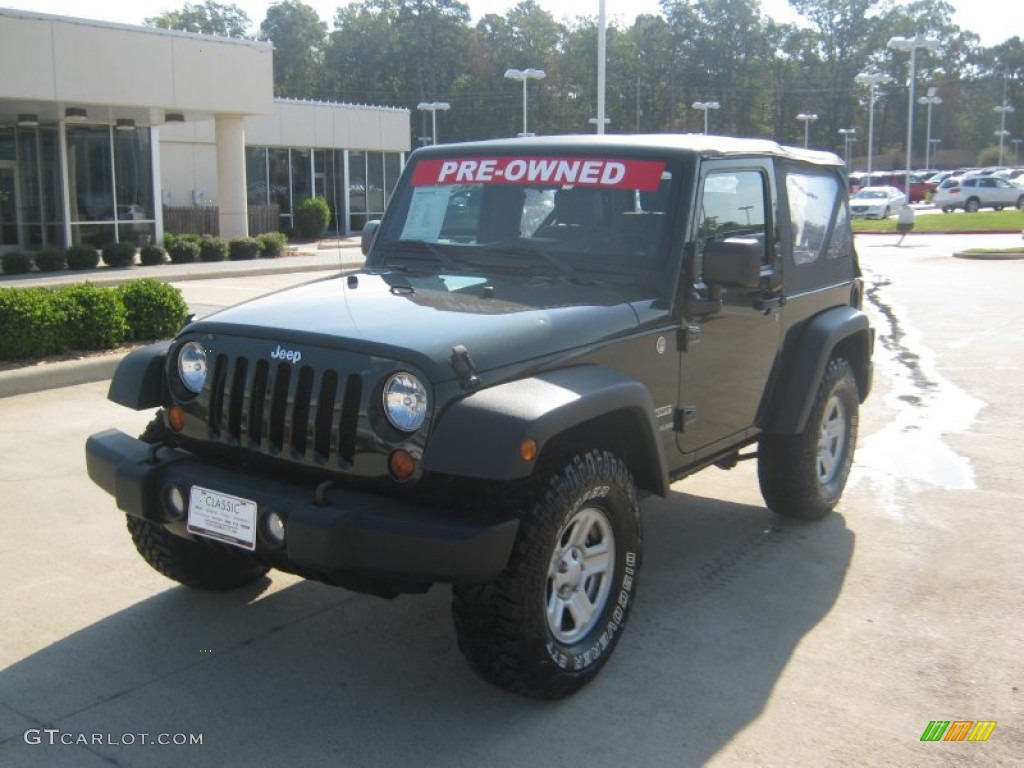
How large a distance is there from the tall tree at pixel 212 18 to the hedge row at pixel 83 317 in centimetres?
11234

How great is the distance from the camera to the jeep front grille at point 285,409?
3.54 metres

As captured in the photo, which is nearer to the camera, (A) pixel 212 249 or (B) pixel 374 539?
(B) pixel 374 539

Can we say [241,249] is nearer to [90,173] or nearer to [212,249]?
[212,249]

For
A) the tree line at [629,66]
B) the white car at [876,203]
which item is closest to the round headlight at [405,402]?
the white car at [876,203]

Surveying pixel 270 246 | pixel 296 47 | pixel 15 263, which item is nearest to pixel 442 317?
pixel 15 263

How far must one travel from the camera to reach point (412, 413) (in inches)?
136

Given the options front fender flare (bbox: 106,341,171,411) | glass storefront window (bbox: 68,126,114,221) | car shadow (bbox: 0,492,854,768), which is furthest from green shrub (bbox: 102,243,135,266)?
front fender flare (bbox: 106,341,171,411)

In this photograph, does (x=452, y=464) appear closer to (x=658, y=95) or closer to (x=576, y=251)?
(x=576, y=251)

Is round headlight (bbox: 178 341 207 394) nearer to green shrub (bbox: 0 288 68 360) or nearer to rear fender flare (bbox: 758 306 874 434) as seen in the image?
rear fender flare (bbox: 758 306 874 434)

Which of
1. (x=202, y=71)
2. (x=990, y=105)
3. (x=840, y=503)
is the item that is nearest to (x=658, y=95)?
(x=990, y=105)

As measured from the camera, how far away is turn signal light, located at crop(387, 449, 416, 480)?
3.45 m

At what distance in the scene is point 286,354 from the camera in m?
3.69

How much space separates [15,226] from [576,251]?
2364 cm

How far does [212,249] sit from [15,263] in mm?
4617
